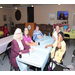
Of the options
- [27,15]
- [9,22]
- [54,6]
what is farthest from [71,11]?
[9,22]

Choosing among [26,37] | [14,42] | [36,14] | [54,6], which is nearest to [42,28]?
[36,14]

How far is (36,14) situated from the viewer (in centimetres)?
877

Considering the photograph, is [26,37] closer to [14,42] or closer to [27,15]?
[14,42]

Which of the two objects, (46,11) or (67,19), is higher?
(46,11)

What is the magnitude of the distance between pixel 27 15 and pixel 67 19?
4.54 metres

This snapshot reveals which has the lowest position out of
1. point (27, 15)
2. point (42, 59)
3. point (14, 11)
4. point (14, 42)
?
point (42, 59)

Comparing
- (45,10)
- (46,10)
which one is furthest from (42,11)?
(46,10)

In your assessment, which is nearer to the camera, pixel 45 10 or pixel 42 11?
pixel 45 10

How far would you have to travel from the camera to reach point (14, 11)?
31.8ft

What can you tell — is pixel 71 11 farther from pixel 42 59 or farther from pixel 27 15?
pixel 42 59

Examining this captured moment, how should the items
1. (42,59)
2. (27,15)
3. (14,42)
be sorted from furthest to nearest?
(27,15) < (14,42) < (42,59)

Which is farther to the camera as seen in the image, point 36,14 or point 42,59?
point 36,14

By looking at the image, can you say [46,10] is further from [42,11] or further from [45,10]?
[42,11]

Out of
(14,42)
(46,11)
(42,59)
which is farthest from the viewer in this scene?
(46,11)
